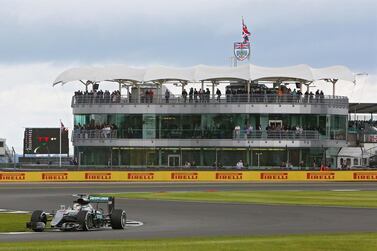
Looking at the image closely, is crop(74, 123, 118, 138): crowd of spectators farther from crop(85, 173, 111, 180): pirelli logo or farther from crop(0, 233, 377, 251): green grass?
crop(0, 233, 377, 251): green grass

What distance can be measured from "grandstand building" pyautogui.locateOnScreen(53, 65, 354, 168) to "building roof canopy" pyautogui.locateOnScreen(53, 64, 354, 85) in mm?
114

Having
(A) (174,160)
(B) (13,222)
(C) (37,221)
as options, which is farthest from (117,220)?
(A) (174,160)

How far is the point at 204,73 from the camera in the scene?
3964 inches

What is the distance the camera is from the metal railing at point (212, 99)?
96000mm


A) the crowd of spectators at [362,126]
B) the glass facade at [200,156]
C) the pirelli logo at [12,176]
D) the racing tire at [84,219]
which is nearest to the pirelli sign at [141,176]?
the pirelli logo at [12,176]

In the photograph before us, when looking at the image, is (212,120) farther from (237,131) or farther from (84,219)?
(84,219)

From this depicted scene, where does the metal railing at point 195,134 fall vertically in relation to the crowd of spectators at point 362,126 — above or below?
below

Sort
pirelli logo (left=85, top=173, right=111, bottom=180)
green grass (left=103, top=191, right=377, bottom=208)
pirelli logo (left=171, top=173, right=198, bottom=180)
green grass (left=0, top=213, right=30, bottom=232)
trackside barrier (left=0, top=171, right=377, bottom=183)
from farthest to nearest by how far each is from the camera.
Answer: pirelli logo (left=171, top=173, right=198, bottom=180) → pirelli logo (left=85, top=173, right=111, bottom=180) → trackside barrier (left=0, top=171, right=377, bottom=183) → green grass (left=103, top=191, right=377, bottom=208) → green grass (left=0, top=213, right=30, bottom=232)

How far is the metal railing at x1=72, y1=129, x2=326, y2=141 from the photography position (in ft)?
310

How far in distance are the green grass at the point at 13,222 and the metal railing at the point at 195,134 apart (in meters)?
61.9

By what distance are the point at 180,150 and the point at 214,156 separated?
3995 mm

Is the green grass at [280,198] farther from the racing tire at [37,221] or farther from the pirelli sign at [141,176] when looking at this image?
the pirelli sign at [141,176]

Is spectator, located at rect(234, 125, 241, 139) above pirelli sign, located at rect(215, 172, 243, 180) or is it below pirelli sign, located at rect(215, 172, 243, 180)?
above

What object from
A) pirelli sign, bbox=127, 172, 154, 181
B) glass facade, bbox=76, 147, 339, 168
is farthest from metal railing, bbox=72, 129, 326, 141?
pirelli sign, bbox=127, 172, 154, 181
